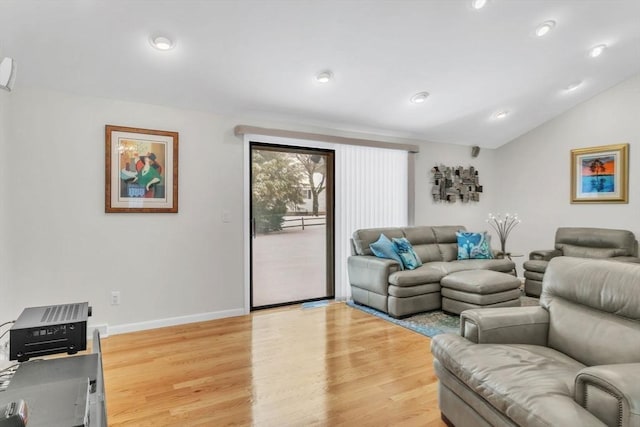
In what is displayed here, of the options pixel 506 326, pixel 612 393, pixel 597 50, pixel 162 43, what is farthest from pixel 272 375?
pixel 597 50

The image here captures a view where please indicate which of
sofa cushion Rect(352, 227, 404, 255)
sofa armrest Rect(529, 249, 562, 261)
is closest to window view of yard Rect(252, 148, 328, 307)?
sofa cushion Rect(352, 227, 404, 255)

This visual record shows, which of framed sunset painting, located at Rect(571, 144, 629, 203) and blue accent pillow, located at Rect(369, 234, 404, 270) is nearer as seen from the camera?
blue accent pillow, located at Rect(369, 234, 404, 270)

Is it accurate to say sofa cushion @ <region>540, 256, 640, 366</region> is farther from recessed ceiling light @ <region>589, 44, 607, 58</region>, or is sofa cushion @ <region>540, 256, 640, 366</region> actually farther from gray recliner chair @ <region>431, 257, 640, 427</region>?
recessed ceiling light @ <region>589, 44, 607, 58</region>

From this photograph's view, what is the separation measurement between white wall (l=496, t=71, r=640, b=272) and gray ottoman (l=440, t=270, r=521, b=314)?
225cm

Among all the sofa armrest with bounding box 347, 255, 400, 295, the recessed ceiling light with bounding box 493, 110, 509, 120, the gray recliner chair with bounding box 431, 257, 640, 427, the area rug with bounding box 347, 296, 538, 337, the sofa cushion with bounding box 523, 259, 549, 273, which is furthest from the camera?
the recessed ceiling light with bounding box 493, 110, 509, 120

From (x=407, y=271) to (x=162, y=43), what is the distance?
3209mm

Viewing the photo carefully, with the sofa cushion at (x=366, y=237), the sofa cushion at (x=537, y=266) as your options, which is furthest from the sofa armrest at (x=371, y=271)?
the sofa cushion at (x=537, y=266)

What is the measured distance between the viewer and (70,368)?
1479 millimetres

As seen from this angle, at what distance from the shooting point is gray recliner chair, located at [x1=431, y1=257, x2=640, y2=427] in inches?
49.9

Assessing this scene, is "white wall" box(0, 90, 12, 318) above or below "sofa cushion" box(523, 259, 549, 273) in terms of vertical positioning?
above

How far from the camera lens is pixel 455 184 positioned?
19.4 ft

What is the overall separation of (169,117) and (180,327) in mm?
2131

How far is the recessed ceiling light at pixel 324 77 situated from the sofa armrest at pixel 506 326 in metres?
2.58

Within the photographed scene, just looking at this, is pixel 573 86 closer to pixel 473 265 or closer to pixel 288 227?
pixel 473 265
